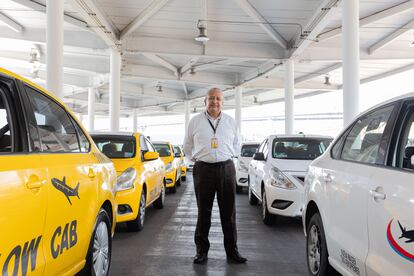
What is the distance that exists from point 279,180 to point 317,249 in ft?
8.75

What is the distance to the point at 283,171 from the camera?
650 cm

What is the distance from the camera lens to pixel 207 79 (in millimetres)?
21531

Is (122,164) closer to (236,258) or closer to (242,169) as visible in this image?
(236,258)

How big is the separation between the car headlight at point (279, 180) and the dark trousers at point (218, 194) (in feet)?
6.12

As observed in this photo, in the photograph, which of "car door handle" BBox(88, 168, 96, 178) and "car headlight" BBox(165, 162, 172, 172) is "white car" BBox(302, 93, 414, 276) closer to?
"car door handle" BBox(88, 168, 96, 178)

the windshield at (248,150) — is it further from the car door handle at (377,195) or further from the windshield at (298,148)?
the car door handle at (377,195)

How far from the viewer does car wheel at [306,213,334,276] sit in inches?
137

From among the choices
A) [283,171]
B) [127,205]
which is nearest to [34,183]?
[127,205]

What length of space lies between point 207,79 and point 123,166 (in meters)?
15.6

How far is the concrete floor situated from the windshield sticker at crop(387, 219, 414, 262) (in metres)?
2.25

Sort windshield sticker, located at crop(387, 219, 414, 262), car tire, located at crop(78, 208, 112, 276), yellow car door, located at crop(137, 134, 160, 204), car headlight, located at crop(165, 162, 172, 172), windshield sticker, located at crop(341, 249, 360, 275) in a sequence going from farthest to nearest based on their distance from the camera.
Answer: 1. car headlight, located at crop(165, 162, 172, 172)
2. yellow car door, located at crop(137, 134, 160, 204)
3. car tire, located at crop(78, 208, 112, 276)
4. windshield sticker, located at crop(341, 249, 360, 275)
5. windshield sticker, located at crop(387, 219, 414, 262)

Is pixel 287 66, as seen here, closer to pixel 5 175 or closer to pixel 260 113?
pixel 5 175

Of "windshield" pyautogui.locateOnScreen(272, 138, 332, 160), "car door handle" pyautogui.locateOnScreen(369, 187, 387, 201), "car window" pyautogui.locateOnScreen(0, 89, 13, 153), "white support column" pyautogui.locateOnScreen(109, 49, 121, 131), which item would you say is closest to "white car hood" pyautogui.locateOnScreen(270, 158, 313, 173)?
"windshield" pyautogui.locateOnScreen(272, 138, 332, 160)

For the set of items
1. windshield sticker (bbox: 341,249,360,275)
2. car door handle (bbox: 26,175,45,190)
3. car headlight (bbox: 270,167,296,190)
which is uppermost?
car door handle (bbox: 26,175,45,190)
